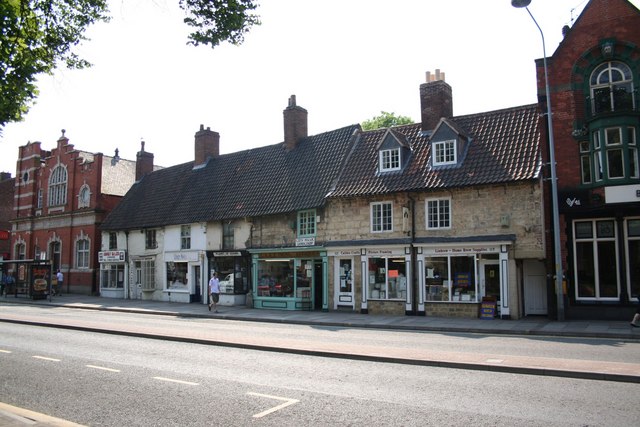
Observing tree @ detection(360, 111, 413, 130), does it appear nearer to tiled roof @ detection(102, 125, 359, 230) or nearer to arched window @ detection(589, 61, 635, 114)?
tiled roof @ detection(102, 125, 359, 230)

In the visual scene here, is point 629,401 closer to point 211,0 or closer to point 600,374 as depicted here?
point 600,374

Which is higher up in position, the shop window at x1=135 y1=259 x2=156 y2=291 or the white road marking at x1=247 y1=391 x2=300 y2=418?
the shop window at x1=135 y1=259 x2=156 y2=291

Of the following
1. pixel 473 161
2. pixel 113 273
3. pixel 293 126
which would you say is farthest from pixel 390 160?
pixel 113 273

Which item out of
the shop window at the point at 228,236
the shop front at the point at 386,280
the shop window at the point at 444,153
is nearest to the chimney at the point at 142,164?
the shop window at the point at 228,236

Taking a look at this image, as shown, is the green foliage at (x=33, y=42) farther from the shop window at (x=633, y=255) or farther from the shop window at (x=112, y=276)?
the shop window at (x=112, y=276)

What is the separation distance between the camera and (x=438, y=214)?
23312mm

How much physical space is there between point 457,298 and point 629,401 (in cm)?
1445

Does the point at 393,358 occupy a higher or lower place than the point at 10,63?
lower

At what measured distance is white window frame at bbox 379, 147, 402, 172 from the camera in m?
25.6

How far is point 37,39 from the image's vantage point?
1130 cm

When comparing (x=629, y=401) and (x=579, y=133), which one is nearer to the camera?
(x=629, y=401)

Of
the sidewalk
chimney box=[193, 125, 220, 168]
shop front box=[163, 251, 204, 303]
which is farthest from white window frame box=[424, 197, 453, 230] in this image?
chimney box=[193, 125, 220, 168]

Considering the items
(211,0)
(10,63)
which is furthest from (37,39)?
(211,0)

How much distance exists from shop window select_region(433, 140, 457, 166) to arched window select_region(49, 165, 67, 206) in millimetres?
32749
